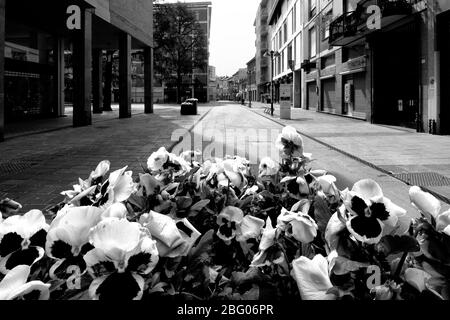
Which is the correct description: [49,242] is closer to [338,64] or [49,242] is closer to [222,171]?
[222,171]

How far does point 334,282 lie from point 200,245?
1.26 feet

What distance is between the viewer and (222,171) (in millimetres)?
1859

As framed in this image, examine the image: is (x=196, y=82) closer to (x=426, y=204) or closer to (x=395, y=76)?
(x=395, y=76)

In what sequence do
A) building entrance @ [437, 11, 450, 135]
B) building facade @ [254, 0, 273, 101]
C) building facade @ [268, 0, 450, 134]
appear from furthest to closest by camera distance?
building facade @ [254, 0, 273, 101], building facade @ [268, 0, 450, 134], building entrance @ [437, 11, 450, 135]

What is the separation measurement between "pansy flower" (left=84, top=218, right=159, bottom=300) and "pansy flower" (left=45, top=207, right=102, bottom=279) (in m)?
0.09

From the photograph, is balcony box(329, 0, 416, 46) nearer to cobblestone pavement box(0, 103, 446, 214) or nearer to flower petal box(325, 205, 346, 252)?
cobblestone pavement box(0, 103, 446, 214)

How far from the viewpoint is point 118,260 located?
0.90 meters

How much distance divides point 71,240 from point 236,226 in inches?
23.5

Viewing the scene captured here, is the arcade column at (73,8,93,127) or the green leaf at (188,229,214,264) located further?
the arcade column at (73,8,93,127)

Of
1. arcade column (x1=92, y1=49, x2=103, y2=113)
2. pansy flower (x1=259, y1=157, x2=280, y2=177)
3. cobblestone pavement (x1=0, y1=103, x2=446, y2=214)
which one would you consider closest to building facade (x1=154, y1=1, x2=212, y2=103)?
arcade column (x1=92, y1=49, x2=103, y2=113)

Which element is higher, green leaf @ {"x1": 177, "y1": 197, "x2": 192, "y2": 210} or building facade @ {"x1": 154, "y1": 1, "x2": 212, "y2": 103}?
building facade @ {"x1": 154, "y1": 1, "x2": 212, "y2": 103}

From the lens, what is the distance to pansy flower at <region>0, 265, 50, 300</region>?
0.85m

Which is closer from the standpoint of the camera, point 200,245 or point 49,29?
point 200,245
